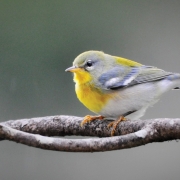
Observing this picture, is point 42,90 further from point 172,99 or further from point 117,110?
point 117,110

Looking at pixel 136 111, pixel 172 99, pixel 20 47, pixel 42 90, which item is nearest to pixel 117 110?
pixel 136 111

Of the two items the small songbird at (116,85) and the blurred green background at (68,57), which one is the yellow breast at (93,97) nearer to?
the small songbird at (116,85)

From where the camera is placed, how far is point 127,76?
1626 millimetres

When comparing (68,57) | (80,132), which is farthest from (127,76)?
(68,57)

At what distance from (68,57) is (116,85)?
931mm

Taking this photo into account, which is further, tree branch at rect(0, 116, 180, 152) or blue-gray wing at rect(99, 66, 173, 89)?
blue-gray wing at rect(99, 66, 173, 89)

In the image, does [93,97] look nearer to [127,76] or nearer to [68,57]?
[127,76]

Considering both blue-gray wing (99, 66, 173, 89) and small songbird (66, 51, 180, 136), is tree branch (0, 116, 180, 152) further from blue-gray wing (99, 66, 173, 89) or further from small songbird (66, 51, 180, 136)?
blue-gray wing (99, 66, 173, 89)

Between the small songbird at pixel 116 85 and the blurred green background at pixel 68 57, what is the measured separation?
580 millimetres

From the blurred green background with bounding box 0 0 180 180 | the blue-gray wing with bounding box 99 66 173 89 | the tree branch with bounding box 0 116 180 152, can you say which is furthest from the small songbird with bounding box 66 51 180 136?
the blurred green background with bounding box 0 0 180 180

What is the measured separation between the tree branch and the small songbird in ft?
0.40

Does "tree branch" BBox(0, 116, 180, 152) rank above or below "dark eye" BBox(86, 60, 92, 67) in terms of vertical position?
below

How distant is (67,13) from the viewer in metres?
2.75

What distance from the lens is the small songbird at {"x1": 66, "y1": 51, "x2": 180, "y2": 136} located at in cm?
154
